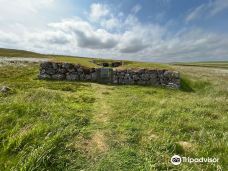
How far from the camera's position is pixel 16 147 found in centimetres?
586

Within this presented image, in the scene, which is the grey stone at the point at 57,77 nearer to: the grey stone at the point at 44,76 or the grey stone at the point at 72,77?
the grey stone at the point at 44,76

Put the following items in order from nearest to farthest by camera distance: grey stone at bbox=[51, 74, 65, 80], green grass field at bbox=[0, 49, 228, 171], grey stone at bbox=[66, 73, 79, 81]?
green grass field at bbox=[0, 49, 228, 171] < grey stone at bbox=[51, 74, 65, 80] < grey stone at bbox=[66, 73, 79, 81]

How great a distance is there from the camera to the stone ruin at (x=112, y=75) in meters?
21.0

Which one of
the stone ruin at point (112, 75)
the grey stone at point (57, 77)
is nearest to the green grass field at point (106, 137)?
the grey stone at point (57, 77)

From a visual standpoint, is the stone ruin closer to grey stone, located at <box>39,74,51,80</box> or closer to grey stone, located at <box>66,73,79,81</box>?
grey stone, located at <box>66,73,79,81</box>

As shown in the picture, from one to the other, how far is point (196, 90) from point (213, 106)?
9.66m

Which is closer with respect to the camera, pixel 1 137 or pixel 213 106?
pixel 1 137

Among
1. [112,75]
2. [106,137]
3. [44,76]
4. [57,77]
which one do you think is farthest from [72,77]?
[106,137]

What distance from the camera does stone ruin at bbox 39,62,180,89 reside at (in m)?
21.0

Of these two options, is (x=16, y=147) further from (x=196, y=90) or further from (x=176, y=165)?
(x=196, y=90)

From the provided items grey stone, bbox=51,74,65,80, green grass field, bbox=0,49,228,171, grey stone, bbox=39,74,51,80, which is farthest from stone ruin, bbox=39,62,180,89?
green grass field, bbox=0,49,228,171

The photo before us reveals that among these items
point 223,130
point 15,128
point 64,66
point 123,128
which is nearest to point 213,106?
point 223,130

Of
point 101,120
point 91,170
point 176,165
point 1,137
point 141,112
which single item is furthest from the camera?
point 141,112

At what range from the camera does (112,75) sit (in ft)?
70.4
